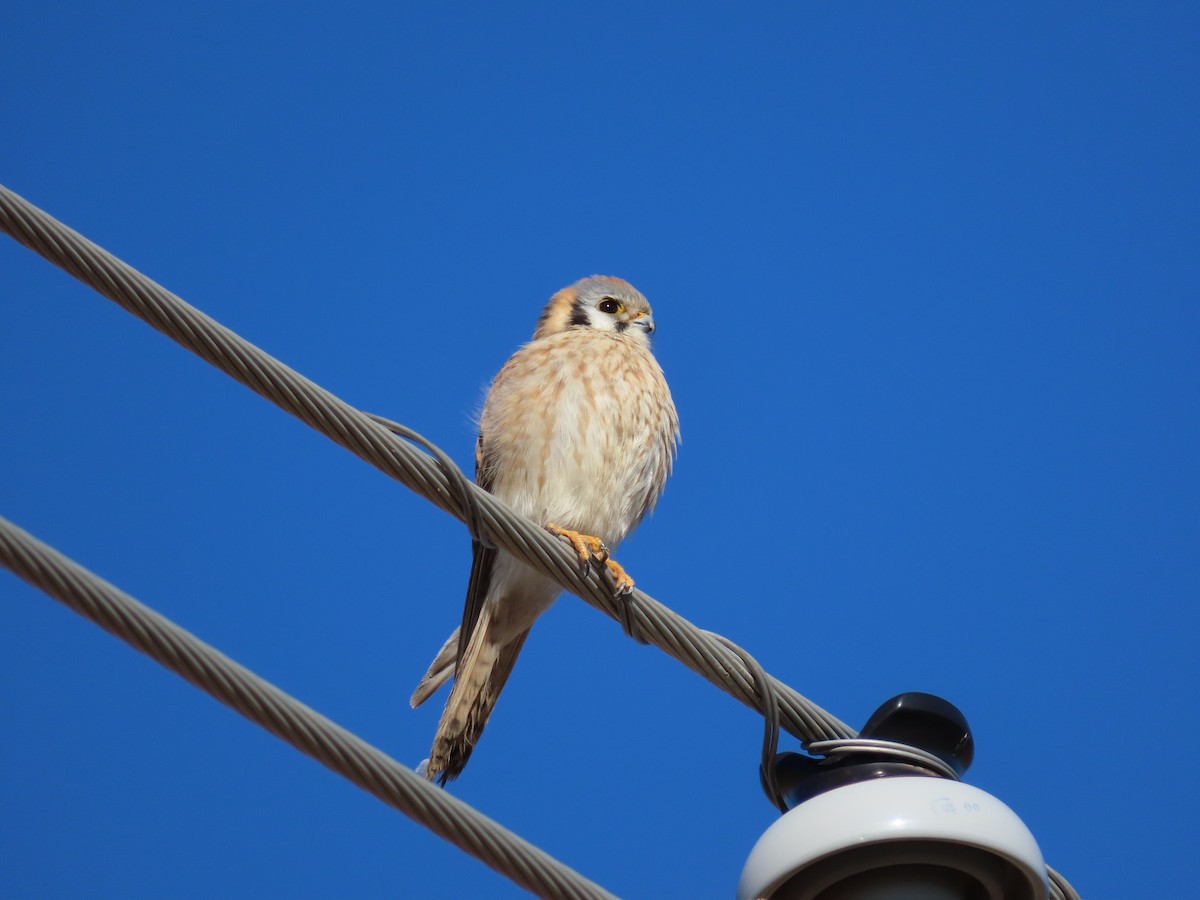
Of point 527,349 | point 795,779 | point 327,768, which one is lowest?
point 327,768

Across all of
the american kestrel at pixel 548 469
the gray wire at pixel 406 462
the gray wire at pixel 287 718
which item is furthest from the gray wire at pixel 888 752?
the american kestrel at pixel 548 469

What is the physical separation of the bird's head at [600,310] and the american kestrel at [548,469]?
1.82 ft

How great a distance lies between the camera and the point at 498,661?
14.5 feet

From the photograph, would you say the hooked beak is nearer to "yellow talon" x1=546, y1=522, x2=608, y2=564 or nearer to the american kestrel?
the american kestrel

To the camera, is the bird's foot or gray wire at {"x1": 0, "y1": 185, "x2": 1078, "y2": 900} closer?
gray wire at {"x1": 0, "y1": 185, "x2": 1078, "y2": 900}

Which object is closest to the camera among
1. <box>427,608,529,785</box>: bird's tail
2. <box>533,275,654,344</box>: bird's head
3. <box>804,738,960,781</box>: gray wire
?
<box>804,738,960,781</box>: gray wire

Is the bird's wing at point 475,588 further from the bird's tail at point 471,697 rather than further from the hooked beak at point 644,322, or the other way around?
the hooked beak at point 644,322

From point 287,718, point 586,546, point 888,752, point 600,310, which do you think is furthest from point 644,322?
point 287,718

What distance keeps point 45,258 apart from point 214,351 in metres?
A: 0.35

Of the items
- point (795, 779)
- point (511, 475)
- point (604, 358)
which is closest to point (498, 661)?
point (511, 475)

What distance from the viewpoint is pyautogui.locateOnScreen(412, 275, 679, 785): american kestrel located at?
4324mm

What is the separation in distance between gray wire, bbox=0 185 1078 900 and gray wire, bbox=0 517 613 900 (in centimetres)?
64

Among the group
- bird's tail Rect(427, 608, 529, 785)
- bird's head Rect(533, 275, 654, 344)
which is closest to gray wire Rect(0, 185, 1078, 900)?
bird's tail Rect(427, 608, 529, 785)

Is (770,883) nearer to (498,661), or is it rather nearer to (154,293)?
(154,293)
